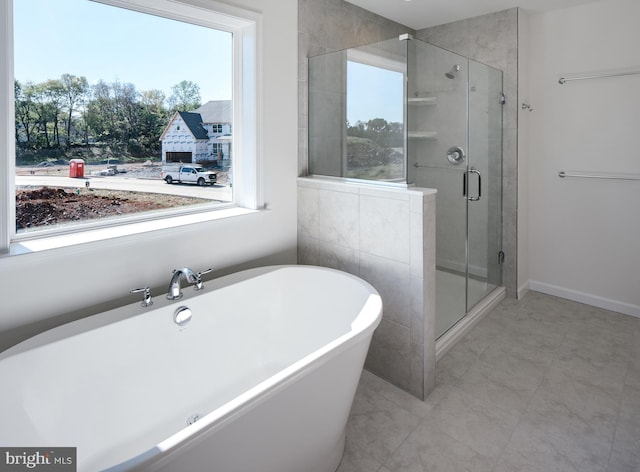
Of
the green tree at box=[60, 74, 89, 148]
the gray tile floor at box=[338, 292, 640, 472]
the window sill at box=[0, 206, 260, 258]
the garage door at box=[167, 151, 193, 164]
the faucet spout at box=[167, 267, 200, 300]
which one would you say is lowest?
the gray tile floor at box=[338, 292, 640, 472]

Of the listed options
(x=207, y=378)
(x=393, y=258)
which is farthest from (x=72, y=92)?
(x=393, y=258)

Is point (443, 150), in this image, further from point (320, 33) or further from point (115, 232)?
point (115, 232)

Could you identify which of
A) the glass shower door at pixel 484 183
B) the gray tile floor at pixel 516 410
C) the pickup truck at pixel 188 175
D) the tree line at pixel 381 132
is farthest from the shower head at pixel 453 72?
the gray tile floor at pixel 516 410

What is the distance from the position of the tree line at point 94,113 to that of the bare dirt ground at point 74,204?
0.71ft

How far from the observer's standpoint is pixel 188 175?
8.05ft

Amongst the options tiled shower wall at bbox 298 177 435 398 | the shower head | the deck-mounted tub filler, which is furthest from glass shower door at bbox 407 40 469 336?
the deck-mounted tub filler

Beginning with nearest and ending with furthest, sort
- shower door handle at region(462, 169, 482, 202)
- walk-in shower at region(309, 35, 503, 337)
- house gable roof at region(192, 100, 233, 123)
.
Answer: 1. walk-in shower at region(309, 35, 503, 337)
2. house gable roof at region(192, 100, 233, 123)
3. shower door handle at region(462, 169, 482, 202)

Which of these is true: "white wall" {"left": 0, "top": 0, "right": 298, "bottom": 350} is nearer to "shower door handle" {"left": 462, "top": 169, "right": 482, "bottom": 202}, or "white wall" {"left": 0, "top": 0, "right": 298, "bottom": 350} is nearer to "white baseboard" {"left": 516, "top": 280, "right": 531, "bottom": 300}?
"shower door handle" {"left": 462, "top": 169, "right": 482, "bottom": 202}

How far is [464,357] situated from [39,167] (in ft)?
8.50

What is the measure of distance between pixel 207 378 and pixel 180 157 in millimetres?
1257

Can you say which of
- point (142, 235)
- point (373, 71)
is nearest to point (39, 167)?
point (142, 235)

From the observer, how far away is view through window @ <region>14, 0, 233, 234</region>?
186cm

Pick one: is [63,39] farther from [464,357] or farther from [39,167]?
[464,357]

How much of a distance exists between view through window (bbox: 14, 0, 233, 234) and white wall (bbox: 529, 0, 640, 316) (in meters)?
2.55
